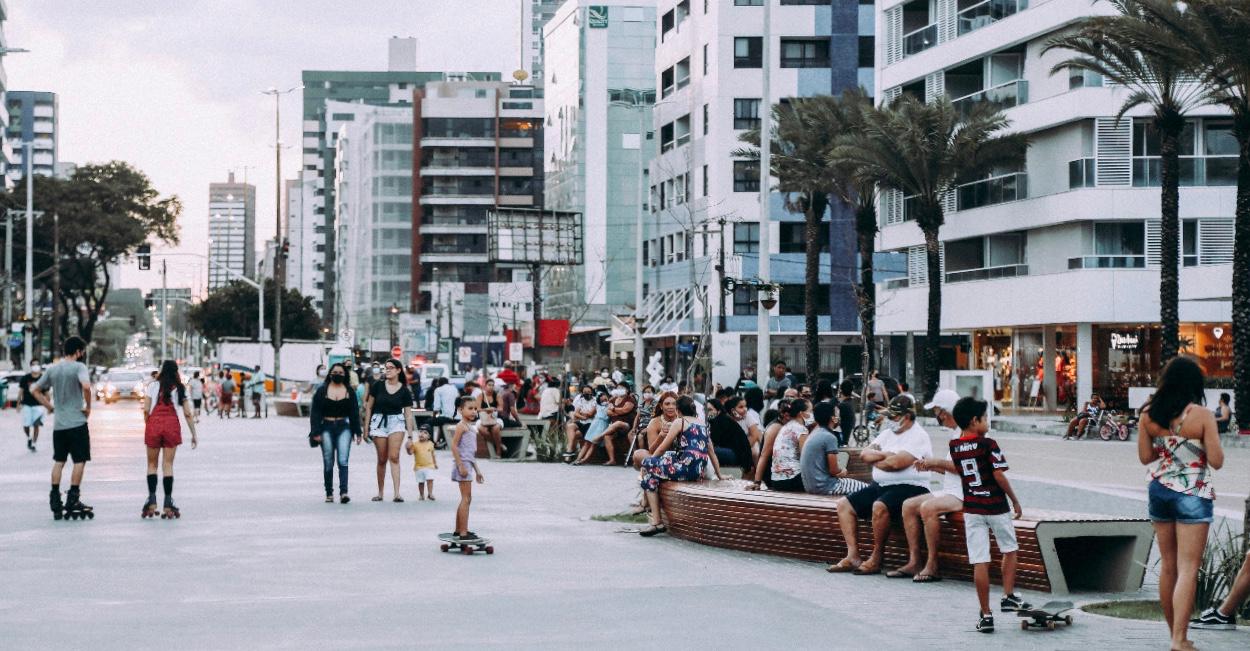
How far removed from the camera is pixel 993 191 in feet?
177

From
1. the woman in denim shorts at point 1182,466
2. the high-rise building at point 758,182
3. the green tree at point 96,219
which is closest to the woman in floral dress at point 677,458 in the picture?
the woman in denim shorts at point 1182,466

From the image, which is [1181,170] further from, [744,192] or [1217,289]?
[744,192]

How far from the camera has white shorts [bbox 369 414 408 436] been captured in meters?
19.4

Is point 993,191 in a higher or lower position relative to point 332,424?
higher

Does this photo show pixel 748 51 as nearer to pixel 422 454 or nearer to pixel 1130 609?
pixel 422 454

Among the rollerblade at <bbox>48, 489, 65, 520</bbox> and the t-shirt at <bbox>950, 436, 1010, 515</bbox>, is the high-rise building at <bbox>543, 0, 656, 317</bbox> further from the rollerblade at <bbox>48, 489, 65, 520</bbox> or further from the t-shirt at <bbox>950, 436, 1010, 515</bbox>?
the t-shirt at <bbox>950, 436, 1010, 515</bbox>

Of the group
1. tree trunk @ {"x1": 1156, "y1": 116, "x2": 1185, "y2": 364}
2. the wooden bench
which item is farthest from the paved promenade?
tree trunk @ {"x1": 1156, "y1": 116, "x2": 1185, "y2": 364}

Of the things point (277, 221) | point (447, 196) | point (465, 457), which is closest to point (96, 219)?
point (277, 221)

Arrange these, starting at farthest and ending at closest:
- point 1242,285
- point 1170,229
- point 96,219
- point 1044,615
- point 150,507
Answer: point 96,219
point 1170,229
point 1242,285
point 150,507
point 1044,615

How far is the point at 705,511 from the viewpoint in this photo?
14.7m

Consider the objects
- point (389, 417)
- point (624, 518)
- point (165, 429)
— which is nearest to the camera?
point (165, 429)

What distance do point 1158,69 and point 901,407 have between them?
28.9 m

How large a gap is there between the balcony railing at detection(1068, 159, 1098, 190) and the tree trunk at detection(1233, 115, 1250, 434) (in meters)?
12.4

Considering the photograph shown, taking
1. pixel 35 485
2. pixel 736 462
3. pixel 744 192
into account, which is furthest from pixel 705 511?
pixel 744 192
